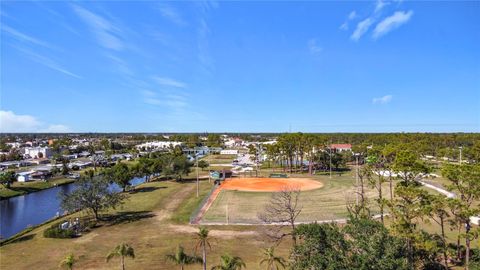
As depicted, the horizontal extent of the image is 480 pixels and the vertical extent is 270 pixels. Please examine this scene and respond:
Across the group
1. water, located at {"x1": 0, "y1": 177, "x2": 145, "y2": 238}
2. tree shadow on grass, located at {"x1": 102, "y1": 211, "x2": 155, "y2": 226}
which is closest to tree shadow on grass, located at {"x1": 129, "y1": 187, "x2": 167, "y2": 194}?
water, located at {"x1": 0, "y1": 177, "x2": 145, "y2": 238}

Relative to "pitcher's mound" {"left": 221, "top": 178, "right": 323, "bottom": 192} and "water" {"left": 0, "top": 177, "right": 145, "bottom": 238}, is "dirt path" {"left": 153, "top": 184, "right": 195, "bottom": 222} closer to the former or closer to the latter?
"pitcher's mound" {"left": 221, "top": 178, "right": 323, "bottom": 192}

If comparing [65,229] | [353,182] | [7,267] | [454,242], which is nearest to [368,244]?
[454,242]

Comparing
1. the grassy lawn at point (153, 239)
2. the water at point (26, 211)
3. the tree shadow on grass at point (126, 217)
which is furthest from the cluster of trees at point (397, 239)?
the water at point (26, 211)

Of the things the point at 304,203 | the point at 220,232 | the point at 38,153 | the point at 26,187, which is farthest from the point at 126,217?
the point at 38,153

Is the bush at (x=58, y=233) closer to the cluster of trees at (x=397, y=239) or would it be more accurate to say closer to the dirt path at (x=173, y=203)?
the dirt path at (x=173, y=203)

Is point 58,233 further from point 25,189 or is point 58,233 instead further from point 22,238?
point 25,189

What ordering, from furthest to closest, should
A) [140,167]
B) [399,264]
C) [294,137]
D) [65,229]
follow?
1. [294,137]
2. [140,167]
3. [65,229]
4. [399,264]

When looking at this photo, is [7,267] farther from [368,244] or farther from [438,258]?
[438,258]

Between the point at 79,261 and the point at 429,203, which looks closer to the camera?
the point at 429,203

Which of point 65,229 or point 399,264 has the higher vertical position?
point 399,264
